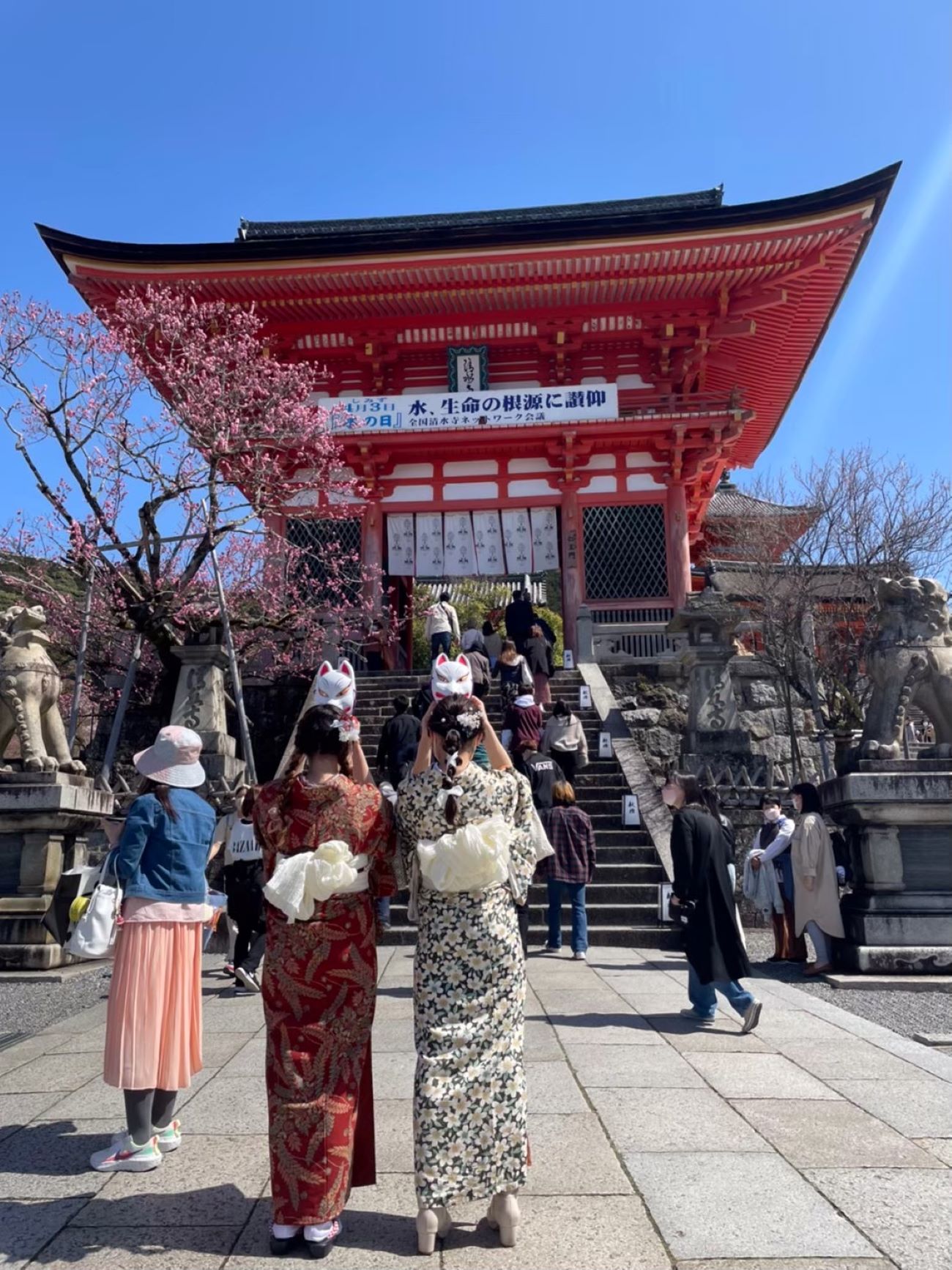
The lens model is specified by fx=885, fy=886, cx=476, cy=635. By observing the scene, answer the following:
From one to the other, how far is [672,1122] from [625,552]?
13.4 metres

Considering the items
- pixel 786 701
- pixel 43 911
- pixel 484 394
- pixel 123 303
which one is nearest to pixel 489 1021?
pixel 43 911

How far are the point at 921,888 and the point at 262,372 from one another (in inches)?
512

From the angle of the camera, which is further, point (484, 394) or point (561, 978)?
point (484, 394)

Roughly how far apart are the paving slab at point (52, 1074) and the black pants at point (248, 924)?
4.93 feet

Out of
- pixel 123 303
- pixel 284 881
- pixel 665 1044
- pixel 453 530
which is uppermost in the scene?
pixel 123 303

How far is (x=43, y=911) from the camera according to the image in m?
7.54

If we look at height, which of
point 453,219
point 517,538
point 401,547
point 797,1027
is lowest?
point 797,1027

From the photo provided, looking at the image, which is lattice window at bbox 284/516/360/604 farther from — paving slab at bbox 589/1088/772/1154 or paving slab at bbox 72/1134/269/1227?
paving slab at bbox 72/1134/269/1227

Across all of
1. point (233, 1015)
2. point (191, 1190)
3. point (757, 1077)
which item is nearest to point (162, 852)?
point (191, 1190)

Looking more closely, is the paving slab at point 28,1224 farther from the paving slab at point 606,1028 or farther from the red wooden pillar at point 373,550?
the red wooden pillar at point 373,550

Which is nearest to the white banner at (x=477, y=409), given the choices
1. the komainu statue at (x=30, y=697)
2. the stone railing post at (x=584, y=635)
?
the stone railing post at (x=584, y=635)

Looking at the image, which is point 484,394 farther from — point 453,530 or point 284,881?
point 284,881

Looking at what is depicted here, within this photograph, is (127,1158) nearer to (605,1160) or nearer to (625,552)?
(605,1160)

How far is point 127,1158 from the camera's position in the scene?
126 inches
